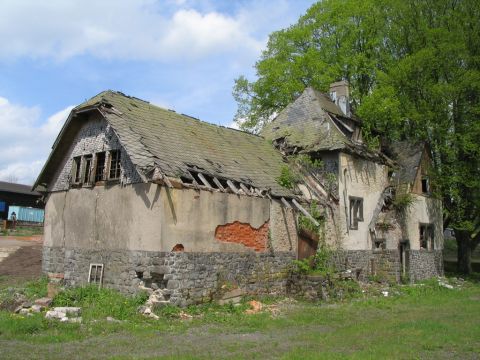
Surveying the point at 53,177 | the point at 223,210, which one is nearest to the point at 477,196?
the point at 223,210

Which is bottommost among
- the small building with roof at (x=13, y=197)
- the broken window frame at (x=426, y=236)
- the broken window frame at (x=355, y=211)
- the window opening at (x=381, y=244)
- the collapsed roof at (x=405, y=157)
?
the window opening at (x=381, y=244)

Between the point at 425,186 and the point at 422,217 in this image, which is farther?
the point at 425,186

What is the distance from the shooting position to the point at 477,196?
78.4 feet

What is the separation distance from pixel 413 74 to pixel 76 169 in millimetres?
18444

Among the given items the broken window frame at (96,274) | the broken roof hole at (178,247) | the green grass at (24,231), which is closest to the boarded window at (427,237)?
the broken roof hole at (178,247)

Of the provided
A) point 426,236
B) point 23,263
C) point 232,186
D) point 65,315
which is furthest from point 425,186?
point 23,263

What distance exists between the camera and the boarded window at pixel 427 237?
82.5ft

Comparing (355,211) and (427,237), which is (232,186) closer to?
(355,211)

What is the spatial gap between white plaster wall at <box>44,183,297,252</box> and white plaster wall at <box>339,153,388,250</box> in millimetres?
Result: 3774

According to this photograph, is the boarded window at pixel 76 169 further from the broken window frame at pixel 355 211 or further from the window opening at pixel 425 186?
the window opening at pixel 425 186

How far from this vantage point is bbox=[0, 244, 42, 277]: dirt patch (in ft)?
63.7

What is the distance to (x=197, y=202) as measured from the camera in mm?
14086

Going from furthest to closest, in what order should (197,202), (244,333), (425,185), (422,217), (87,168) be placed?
(425,185) < (422,217) < (87,168) < (197,202) < (244,333)

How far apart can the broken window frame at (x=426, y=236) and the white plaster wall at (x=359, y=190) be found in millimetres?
3957
